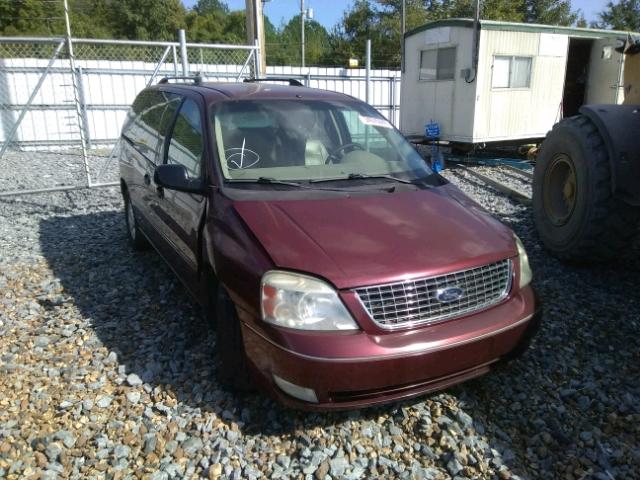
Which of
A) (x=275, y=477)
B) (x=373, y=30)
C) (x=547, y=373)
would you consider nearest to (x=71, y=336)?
(x=275, y=477)

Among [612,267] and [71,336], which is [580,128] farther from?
[71,336]

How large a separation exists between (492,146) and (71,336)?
10.7 metres

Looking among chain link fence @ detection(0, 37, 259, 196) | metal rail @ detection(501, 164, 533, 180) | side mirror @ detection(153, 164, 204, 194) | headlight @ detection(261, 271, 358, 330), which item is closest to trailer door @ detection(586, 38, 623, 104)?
metal rail @ detection(501, 164, 533, 180)

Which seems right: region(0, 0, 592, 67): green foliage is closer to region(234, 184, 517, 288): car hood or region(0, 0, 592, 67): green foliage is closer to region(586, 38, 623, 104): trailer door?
region(586, 38, 623, 104): trailer door

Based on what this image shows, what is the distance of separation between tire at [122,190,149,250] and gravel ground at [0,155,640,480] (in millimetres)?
1094

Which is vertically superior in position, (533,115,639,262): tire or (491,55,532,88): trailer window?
(491,55,532,88): trailer window

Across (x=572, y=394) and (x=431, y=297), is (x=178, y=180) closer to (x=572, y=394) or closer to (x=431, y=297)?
(x=431, y=297)

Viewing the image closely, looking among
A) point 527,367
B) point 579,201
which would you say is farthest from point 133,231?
point 579,201

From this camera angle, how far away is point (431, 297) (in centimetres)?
255

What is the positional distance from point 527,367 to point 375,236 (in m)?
1.43

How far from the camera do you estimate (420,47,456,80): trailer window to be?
1119 centimetres

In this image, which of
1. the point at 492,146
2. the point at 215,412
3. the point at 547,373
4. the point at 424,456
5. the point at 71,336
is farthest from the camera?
the point at 492,146

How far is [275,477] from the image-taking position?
8.09 feet

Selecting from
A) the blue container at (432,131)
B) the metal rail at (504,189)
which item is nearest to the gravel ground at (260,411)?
the metal rail at (504,189)
